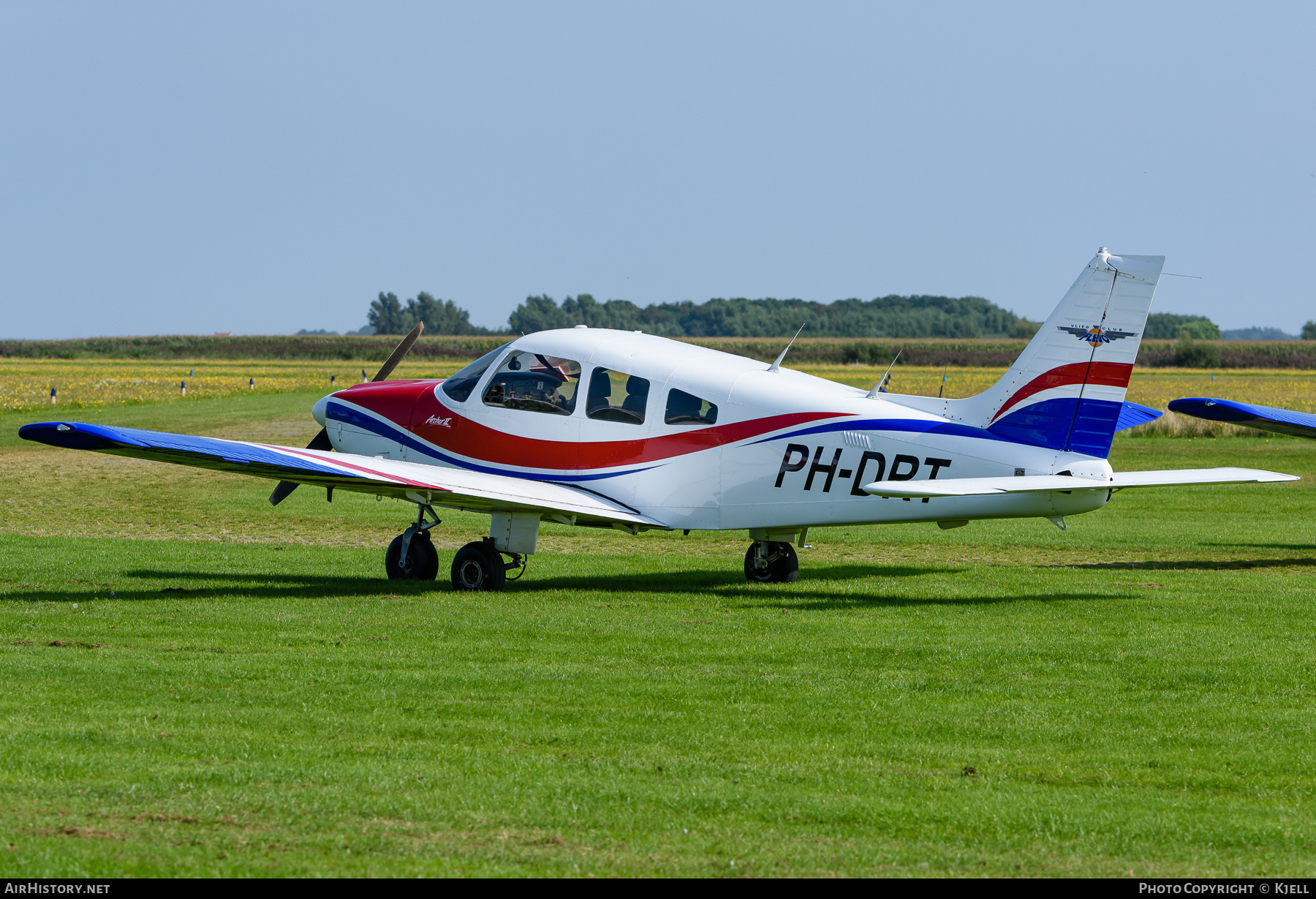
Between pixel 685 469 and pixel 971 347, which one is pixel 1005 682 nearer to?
pixel 685 469

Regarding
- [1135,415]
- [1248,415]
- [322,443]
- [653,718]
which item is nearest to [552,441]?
[322,443]

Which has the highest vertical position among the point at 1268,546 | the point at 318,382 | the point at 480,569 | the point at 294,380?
the point at 1268,546

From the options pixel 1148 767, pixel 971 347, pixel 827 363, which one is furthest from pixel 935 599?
pixel 971 347

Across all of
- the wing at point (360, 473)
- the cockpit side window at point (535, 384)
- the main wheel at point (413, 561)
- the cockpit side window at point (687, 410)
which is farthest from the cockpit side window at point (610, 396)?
the main wheel at point (413, 561)

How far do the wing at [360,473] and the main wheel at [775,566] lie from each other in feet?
4.47

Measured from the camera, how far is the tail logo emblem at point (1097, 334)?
40.0 ft

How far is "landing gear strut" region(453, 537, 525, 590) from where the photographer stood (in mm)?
13680

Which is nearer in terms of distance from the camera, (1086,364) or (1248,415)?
(1086,364)

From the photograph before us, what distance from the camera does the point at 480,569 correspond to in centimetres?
1373

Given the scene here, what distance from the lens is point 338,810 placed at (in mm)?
5977

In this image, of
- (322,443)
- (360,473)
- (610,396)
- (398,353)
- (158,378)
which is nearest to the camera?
(360,473)

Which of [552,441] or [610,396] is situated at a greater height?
[610,396]

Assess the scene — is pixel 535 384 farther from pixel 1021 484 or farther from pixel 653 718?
pixel 653 718

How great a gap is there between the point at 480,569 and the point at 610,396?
7.34 ft
